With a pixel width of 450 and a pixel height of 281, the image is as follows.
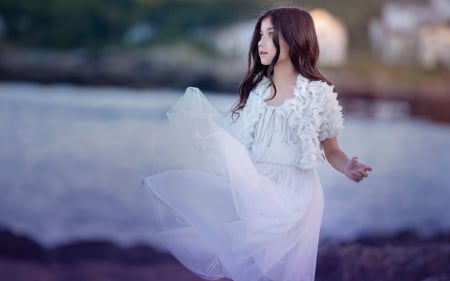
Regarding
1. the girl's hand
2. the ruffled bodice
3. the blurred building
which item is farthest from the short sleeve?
the blurred building

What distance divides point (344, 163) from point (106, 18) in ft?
11.8

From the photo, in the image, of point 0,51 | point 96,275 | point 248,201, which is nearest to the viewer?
point 248,201

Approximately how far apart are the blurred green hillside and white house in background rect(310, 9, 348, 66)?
0.58 ft

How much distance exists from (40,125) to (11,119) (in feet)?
0.68

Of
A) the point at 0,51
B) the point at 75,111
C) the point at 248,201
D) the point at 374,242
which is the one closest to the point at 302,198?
the point at 248,201

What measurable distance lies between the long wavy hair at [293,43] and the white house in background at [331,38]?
9.60 feet

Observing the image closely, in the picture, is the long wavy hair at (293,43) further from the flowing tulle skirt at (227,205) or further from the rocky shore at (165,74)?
the rocky shore at (165,74)

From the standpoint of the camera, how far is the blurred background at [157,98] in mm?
6137

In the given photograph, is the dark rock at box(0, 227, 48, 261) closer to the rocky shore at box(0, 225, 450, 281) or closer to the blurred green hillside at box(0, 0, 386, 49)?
the rocky shore at box(0, 225, 450, 281)

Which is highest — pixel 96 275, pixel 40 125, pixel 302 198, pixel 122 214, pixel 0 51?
pixel 302 198

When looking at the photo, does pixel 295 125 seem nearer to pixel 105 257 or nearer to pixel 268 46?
pixel 268 46

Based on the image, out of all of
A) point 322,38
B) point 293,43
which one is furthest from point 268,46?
point 322,38

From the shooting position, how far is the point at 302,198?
323cm

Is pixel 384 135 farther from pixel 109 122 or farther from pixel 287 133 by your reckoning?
pixel 287 133
